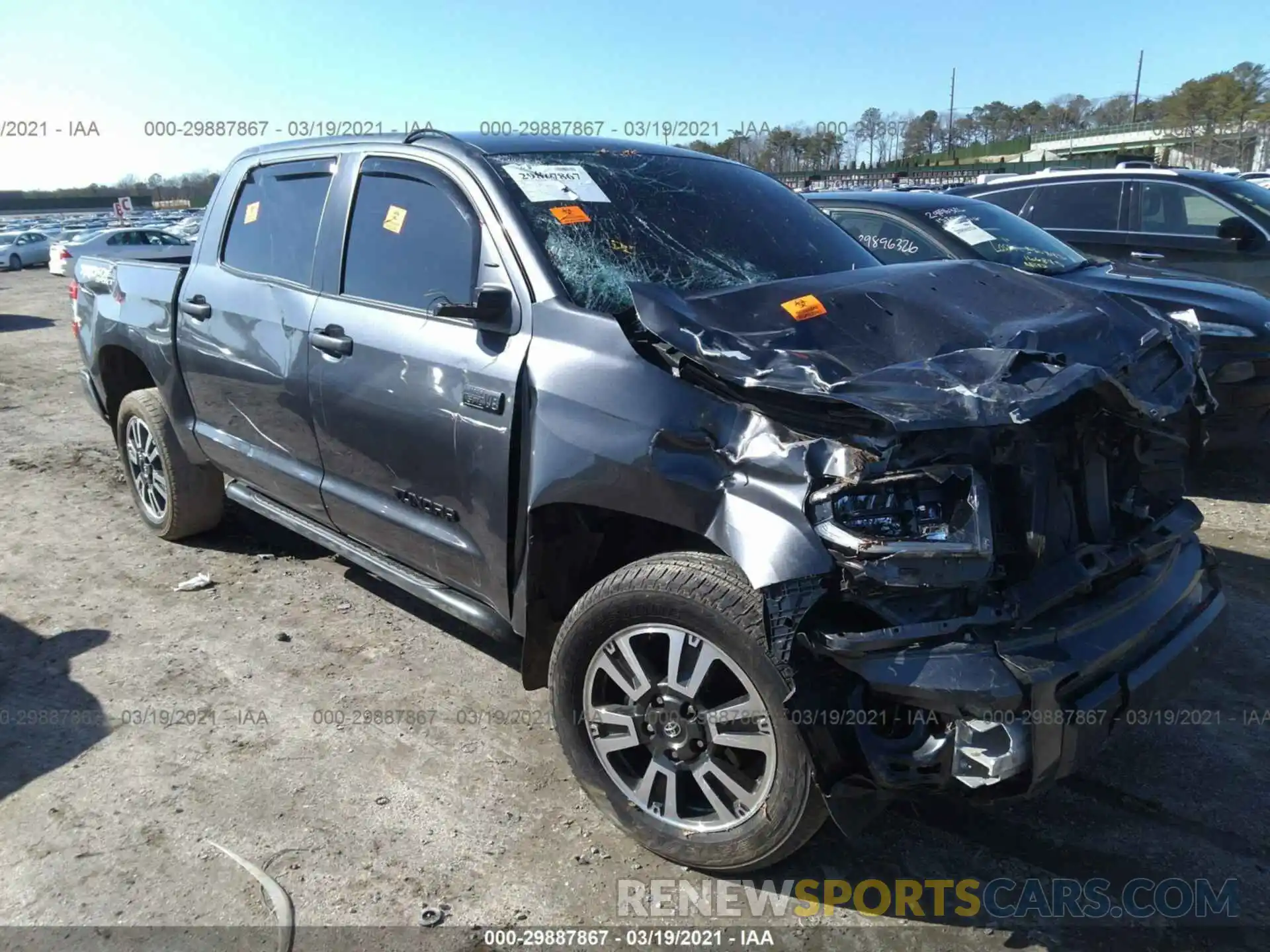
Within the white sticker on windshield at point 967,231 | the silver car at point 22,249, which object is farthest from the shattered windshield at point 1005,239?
the silver car at point 22,249

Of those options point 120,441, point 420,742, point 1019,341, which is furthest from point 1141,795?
point 120,441

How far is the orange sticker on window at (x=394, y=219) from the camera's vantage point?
3414mm

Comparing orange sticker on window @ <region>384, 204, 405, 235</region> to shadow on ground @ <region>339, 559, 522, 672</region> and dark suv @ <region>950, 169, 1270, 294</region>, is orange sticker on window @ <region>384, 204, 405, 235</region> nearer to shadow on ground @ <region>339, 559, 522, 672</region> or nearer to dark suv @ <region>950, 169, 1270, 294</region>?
shadow on ground @ <region>339, 559, 522, 672</region>

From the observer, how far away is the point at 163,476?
510 centimetres

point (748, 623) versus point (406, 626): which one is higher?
point (748, 623)

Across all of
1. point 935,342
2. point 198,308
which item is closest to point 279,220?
point 198,308

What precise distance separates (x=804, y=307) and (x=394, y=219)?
156cm

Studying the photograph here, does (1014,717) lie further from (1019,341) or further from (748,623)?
(1019,341)

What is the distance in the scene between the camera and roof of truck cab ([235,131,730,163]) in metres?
3.35

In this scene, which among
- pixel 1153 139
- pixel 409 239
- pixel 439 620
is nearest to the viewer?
pixel 409 239

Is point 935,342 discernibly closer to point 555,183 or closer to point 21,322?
point 555,183

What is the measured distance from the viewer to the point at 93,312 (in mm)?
5324

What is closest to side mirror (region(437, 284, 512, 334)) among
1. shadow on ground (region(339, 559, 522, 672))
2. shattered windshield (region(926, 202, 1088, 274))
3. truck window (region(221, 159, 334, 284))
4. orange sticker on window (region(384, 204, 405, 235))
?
orange sticker on window (region(384, 204, 405, 235))

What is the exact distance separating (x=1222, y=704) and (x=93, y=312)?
5810 millimetres
